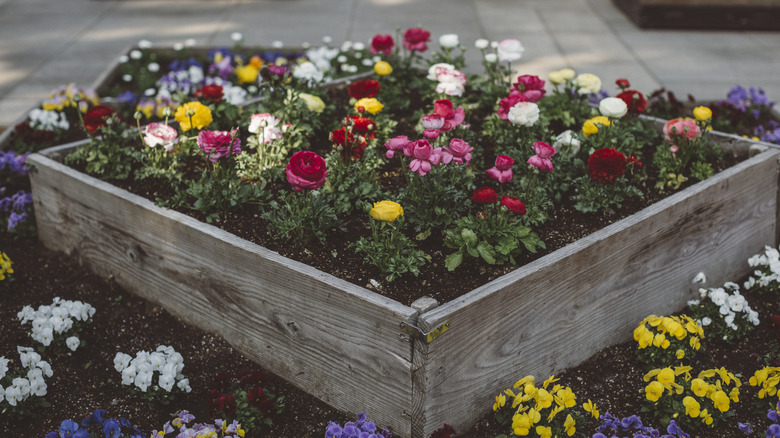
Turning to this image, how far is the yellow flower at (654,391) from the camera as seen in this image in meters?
2.46

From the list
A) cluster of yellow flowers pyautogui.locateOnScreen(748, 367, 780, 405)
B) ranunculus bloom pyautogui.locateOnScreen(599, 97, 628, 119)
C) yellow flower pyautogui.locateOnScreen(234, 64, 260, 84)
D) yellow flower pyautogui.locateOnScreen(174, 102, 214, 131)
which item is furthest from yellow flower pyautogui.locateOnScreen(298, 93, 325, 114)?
cluster of yellow flowers pyautogui.locateOnScreen(748, 367, 780, 405)

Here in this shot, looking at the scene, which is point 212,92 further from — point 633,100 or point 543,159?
point 633,100

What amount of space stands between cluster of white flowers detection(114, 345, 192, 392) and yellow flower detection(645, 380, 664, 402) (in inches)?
61.0

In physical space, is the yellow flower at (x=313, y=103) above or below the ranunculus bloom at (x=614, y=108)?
below

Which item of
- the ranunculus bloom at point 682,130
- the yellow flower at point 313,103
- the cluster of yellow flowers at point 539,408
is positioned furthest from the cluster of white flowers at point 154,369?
the ranunculus bloom at point 682,130

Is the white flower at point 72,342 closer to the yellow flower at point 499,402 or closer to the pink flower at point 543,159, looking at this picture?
the yellow flower at point 499,402

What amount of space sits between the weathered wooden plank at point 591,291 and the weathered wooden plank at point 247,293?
0.52ft

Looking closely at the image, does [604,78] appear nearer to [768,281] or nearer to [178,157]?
[768,281]

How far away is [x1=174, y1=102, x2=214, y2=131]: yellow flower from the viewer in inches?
125

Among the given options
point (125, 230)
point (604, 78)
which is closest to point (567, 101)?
point (604, 78)

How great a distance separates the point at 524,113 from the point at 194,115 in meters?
1.34

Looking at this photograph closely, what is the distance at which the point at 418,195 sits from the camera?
9.39 feet

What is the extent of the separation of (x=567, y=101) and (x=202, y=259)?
1879mm

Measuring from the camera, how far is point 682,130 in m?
3.28
